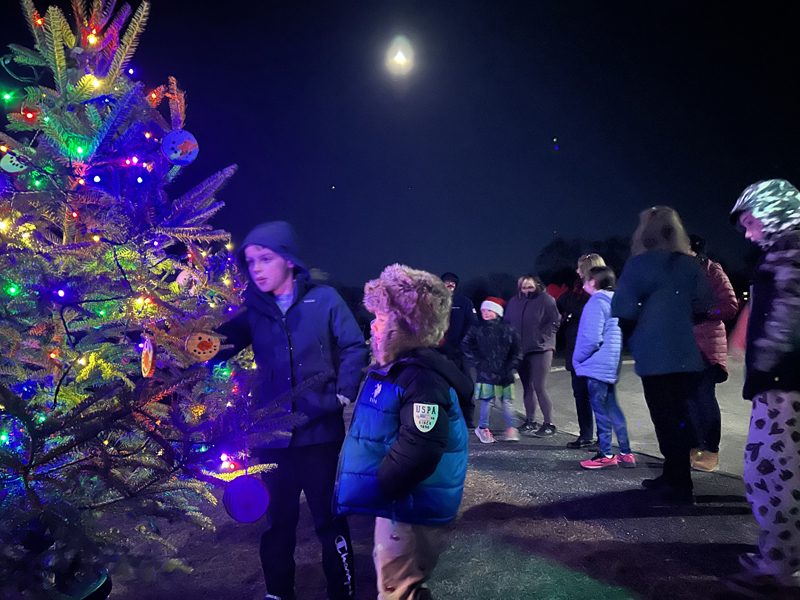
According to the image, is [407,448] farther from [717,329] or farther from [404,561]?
[717,329]

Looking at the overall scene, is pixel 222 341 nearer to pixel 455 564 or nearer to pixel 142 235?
pixel 142 235

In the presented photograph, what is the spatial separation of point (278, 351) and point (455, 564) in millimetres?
1910

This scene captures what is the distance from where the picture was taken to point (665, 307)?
12.4 ft

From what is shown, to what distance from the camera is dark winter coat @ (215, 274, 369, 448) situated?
98.5 inches

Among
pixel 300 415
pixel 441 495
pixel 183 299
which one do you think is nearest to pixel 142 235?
pixel 183 299

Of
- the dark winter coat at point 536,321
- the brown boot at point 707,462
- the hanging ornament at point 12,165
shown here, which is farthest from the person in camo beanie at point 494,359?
the hanging ornament at point 12,165

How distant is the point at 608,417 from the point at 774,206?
2.85m

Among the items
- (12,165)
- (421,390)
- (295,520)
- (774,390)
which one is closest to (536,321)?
(774,390)

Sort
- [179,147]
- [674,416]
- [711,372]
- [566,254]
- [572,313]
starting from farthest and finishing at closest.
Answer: [566,254], [572,313], [711,372], [674,416], [179,147]

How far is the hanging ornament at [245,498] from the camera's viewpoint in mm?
2037

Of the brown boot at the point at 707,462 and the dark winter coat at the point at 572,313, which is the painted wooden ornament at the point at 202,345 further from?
the dark winter coat at the point at 572,313

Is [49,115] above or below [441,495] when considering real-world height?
above

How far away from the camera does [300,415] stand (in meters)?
2.08

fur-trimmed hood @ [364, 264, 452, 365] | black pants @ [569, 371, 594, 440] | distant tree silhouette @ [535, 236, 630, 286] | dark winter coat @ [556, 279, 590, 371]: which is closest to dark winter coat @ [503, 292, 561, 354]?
dark winter coat @ [556, 279, 590, 371]
